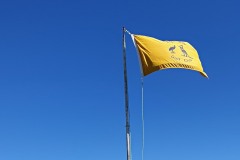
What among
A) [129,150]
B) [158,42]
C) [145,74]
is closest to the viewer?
[129,150]

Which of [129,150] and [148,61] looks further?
[148,61]

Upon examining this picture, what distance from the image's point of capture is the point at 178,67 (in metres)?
27.8

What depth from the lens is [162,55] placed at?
1102 inches

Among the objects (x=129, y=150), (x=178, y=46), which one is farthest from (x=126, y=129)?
(x=178, y=46)

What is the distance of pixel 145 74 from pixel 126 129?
10.9 feet

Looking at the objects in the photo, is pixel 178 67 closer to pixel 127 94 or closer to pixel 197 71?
pixel 197 71

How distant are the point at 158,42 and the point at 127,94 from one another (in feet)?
14.8

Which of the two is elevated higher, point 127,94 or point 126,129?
point 127,94

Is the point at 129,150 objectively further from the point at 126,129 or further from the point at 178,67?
Answer: the point at 178,67

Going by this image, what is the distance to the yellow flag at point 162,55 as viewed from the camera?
27.4 meters

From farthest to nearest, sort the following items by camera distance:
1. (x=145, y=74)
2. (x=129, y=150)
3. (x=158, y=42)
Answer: (x=158, y=42) → (x=145, y=74) → (x=129, y=150)

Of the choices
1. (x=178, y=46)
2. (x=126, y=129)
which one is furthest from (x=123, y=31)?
(x=126, y=129)

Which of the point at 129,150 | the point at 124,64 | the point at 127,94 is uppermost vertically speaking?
the point at 124,64

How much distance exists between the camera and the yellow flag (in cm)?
2741
